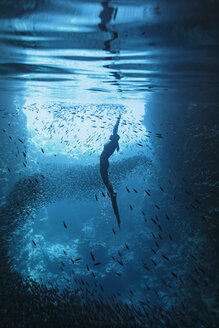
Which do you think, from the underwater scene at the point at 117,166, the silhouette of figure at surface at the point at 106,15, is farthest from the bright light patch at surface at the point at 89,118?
the silhouette of figure at surface at the point at 106,15

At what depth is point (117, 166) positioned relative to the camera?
20.1 metres

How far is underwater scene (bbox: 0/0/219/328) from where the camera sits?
5.16 metres

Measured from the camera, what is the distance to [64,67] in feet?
28.9

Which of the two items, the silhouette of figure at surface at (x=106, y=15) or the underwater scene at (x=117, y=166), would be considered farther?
the underwater scene at (x=117, y=166)

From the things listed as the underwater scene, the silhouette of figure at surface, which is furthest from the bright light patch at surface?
the silhouette of figure at surface

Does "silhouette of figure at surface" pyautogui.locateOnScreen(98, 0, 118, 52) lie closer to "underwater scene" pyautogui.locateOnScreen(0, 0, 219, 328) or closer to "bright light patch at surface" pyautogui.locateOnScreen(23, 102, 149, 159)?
"underwater scene" pyautogui.locateOnScreen(0, 0, 219, 328)

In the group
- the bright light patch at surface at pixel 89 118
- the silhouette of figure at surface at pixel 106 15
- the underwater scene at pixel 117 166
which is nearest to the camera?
the silhouette of figure at surface at pixel 106 15

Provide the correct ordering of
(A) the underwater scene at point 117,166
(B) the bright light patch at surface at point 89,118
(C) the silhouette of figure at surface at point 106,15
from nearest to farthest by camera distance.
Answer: (C) the silhouette of figure at surface at point 106,15
(A) the underwater scene at point 117,166
(B) the bright light patch at surface at point 89,118

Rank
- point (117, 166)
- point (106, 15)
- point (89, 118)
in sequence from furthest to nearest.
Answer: point (117, 166) → point (89, 118) → point (106, 15)

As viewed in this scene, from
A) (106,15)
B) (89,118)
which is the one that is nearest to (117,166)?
(89,118)

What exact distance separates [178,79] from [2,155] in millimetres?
16865

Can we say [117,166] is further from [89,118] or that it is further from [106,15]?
[106,15]

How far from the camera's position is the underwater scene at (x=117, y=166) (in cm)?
516

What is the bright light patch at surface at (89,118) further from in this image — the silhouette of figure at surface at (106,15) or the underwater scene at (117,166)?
the silhouette of figure at surface at (106,15)
